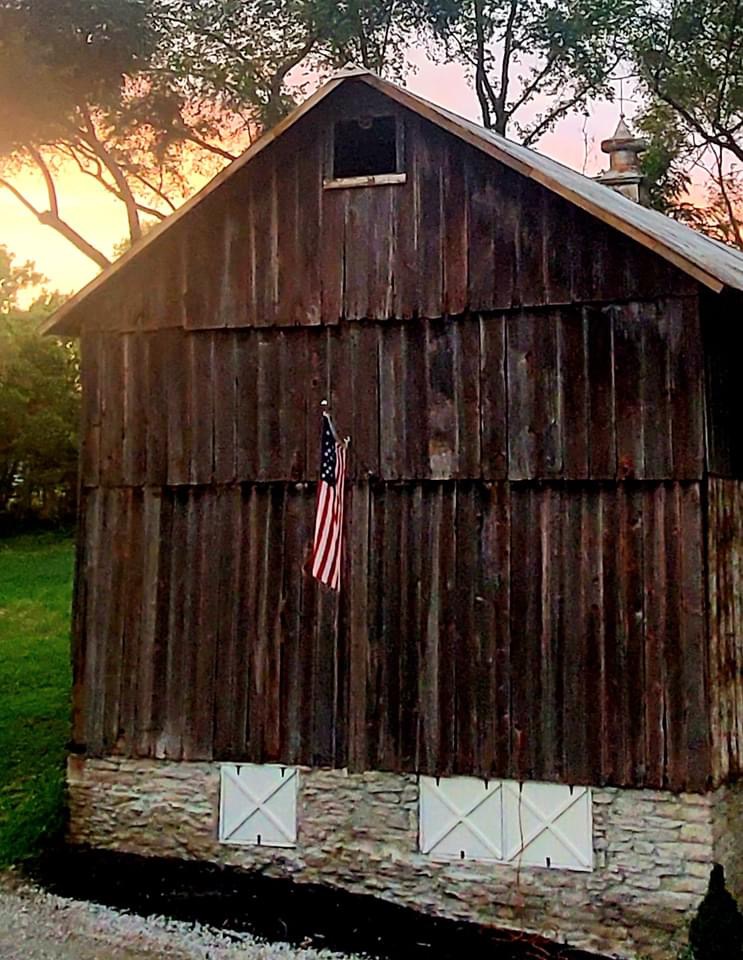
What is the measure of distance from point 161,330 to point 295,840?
4829mm

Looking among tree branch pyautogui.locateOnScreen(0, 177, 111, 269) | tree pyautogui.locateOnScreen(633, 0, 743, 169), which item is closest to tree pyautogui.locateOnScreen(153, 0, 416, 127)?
tree branch pyautogui.locateOnScreen(0, 177, 111, 269)

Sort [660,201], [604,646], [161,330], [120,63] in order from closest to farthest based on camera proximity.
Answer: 1. [604,646]
2. [161,330]
3. [120,63]
4. [660,201]

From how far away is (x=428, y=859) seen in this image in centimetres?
1139

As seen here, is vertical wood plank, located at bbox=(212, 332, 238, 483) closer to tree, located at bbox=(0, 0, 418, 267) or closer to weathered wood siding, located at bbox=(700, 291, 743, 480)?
weathered wood siding, located at bbox=(700, 291, 743, 480)

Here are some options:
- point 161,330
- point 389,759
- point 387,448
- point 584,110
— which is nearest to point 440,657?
point 389,759

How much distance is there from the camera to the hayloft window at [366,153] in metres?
11.8

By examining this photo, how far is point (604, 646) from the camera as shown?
10961 mm

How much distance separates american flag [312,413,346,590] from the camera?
36.2 feet

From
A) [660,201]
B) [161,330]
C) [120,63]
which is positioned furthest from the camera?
[660,201]

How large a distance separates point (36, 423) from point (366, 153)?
75.7 ft

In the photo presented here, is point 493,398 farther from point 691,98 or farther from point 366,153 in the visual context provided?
point 691,98

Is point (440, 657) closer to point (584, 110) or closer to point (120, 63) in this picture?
point (120, 63)

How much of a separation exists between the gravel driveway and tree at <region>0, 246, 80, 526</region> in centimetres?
2298

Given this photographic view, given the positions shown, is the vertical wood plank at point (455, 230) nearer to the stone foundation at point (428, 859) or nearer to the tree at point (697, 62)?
the stone foundation at point (428, 859)
